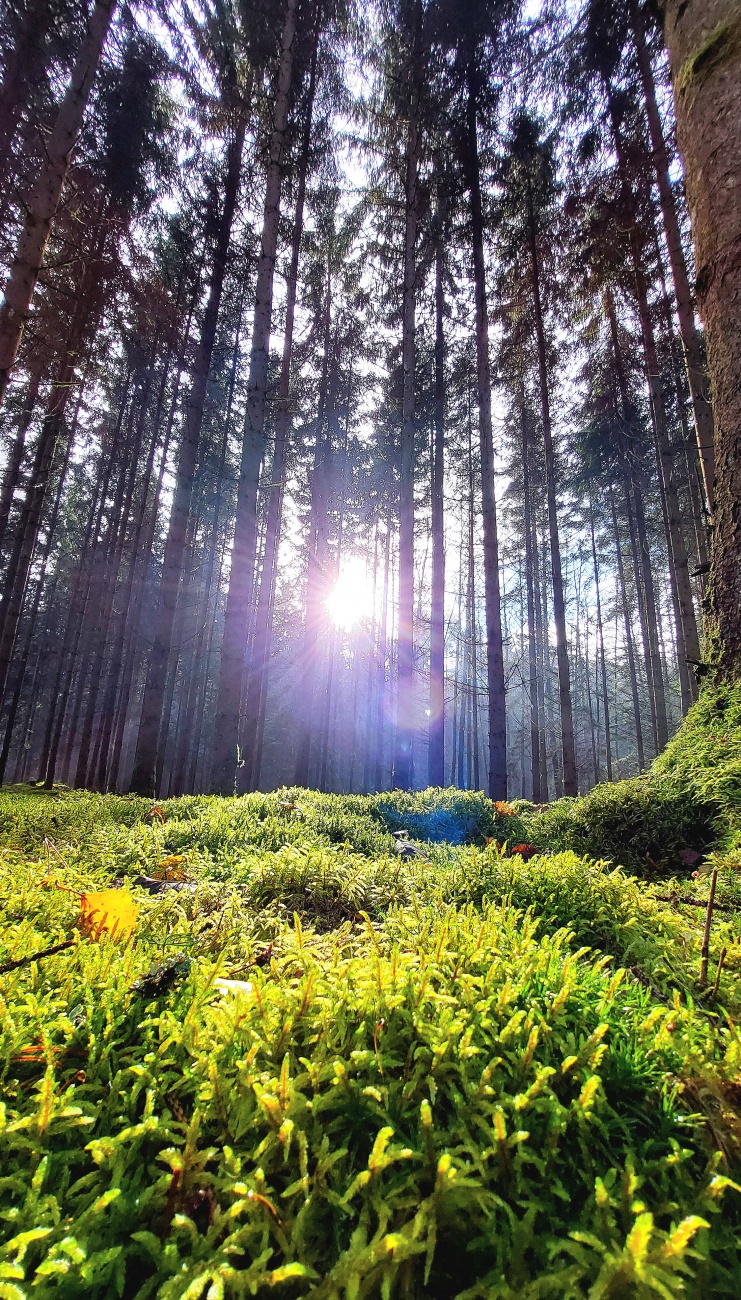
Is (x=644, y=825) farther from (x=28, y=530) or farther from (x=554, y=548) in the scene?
(x=28, y=530)

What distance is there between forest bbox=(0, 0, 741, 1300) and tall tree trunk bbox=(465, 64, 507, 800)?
0.36ft

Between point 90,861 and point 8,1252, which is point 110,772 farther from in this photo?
point 8,1252

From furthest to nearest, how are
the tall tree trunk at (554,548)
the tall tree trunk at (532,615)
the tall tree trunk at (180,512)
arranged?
the tall tree trunk at (532,615) → the tall tree trunk at (554,548) → the tall tree trunk at (180,512)

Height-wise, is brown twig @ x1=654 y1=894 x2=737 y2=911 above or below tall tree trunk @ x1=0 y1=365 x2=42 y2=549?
below

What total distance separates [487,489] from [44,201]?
8543 millimetres

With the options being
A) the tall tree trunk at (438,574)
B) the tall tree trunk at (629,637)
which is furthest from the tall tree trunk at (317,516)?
the tall tree trunk at (629,637)

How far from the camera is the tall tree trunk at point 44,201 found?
16.7 feet

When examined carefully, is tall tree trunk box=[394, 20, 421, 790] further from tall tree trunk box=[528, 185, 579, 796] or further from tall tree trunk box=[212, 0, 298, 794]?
tall tree trunk box=[212, 0, 298, 794]

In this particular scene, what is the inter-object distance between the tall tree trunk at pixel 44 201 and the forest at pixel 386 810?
44 mm

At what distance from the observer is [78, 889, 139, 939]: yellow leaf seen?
1.56m

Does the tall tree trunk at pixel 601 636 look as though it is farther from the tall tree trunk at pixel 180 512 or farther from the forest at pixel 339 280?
the tall tree trunk at pixel 180 512

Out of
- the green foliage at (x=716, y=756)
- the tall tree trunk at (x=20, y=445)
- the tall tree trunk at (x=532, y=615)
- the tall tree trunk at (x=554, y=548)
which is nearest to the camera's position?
the green foliage at (x=716, y=756)

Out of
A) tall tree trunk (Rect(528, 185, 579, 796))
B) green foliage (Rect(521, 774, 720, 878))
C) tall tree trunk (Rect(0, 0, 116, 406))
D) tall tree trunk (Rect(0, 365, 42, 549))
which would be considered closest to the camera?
green foliage (Rect(521, 774, 720, 878))

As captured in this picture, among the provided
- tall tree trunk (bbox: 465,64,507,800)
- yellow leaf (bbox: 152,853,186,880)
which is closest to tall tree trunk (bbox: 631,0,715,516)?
tall tree trunk (bbox: 465,64,507,800)
